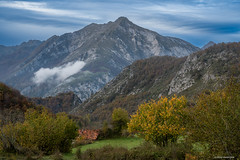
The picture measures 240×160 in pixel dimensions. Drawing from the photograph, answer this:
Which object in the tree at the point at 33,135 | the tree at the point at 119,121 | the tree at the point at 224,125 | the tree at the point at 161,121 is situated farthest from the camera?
the tree at the point at 119,121

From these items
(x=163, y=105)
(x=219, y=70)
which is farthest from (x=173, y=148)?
(x=219, y=70)

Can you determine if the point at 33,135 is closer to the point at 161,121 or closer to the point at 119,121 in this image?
the point at 161,121

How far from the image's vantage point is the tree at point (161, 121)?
15305 millimetres

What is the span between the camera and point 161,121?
15.9 m

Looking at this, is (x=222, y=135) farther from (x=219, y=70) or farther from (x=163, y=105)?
(x=219, y=70)

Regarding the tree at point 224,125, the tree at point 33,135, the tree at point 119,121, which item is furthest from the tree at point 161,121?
the tree at point 119,121

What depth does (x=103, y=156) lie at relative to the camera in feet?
47.5

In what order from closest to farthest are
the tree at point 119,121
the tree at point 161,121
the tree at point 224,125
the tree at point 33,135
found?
the tree at point 224,125, the tree at point 33,135, the tree at point 161,121, the tree at point 119,121

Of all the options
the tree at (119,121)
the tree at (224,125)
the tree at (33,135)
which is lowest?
the tree at (119,121)

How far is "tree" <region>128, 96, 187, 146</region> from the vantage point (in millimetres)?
15305

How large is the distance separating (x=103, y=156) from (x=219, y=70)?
4554 inches

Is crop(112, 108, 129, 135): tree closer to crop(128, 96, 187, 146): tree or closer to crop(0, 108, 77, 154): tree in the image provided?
crop(0, 108, 77, 154): tree

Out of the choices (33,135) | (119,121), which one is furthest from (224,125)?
(119,121)

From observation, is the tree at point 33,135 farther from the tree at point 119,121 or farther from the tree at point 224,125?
the tree at point 119,121
